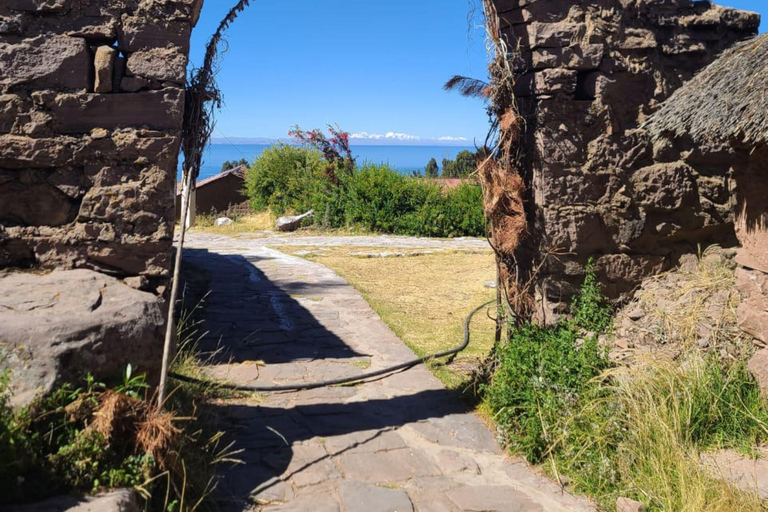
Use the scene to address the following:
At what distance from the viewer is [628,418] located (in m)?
4.01

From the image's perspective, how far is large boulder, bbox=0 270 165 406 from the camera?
311 cm

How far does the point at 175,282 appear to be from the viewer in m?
3.81

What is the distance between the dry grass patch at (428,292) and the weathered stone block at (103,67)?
143 inches

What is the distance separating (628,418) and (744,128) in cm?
200

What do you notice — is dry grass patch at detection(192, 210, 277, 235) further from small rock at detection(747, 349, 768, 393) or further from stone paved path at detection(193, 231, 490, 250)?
small rock at detection(747, 349, 768, 393)

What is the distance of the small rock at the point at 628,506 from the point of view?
11.2 ft

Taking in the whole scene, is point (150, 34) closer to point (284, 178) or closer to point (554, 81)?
point (554, 81)

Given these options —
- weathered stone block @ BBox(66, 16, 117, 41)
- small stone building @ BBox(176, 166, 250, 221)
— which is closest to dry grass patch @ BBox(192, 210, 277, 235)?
small stone building @ BBox(176, 166, 250, 221)

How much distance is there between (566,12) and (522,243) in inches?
73.1

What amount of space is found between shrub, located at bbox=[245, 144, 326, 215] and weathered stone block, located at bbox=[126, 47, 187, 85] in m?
14.5

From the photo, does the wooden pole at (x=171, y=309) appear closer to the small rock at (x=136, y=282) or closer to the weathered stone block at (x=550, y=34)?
the small rock at (x=136, y=282)

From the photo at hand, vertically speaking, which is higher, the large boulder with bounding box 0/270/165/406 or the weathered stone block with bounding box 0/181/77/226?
the weathered stone block with bounding box 0/181/77/226

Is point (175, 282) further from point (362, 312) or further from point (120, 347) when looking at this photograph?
point (362, 312)

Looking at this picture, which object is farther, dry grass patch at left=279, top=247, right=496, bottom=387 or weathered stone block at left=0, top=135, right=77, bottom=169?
dry grass patch at left=279, top=247, right=496, bottom=387
